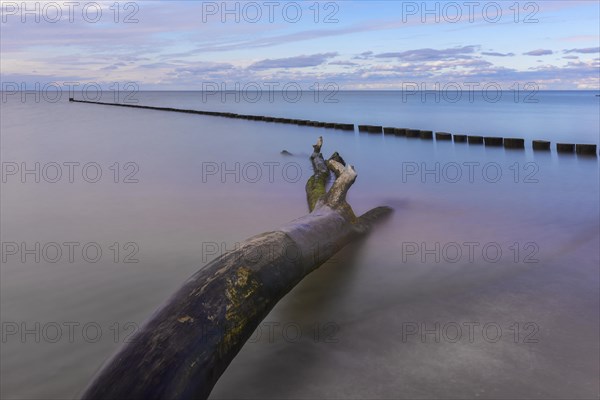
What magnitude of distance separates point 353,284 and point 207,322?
7.63 ft

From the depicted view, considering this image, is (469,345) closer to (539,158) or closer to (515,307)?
(515,307)

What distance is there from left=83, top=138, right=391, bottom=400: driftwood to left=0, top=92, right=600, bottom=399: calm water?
32 centimetres

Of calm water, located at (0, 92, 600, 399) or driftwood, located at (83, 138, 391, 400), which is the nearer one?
driftwood, located at (83, 138, 391, 400)

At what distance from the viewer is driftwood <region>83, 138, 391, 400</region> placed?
9.35 feet

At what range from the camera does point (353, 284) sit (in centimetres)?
539

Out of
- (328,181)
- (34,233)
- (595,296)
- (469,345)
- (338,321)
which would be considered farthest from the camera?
(328,181)

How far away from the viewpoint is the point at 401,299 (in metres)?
5.01

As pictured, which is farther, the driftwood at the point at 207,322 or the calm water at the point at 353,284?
the calm water at the point at 353,284

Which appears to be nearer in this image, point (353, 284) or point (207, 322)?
point (207, 322)

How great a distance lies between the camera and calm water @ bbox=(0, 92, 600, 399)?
3682 millimetres

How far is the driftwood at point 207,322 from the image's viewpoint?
2850mm

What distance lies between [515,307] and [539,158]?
42.2 feet

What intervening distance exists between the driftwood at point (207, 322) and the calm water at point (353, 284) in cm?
32

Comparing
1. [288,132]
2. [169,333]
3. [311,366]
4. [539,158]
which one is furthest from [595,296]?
[288,132]
